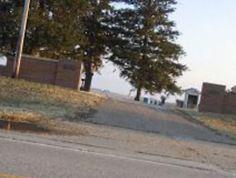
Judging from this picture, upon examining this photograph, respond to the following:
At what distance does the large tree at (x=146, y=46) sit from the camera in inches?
2253

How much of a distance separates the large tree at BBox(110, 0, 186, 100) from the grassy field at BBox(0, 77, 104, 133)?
2646 cm

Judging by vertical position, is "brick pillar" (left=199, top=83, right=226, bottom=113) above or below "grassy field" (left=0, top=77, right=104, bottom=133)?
above

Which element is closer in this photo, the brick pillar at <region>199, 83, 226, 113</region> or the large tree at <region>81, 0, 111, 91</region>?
the brick pillar at <region>199, 83, 226, 113</region>

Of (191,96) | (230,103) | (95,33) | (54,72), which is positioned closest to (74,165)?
(54,72)

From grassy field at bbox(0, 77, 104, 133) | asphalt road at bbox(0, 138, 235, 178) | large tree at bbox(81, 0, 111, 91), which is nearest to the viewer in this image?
asphalt road at bbox(0, 138, 235, 178)

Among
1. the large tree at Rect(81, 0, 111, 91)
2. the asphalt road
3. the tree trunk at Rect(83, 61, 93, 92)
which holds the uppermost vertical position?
the large tree at Rect(81, 0, 111, 91)

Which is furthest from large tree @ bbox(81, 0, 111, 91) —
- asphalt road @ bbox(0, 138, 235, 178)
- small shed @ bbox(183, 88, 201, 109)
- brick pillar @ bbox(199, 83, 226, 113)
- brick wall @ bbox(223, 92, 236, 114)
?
asphalt road @ bbox(0, 138, 235, 178)

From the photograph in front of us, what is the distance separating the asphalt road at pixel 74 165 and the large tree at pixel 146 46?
144ft

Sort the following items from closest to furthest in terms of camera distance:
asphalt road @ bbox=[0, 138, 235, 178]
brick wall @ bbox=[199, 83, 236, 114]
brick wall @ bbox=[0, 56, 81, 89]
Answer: asphalt road @ bbox=[0, 138, 235, 178]
brick wall @ bbox=[0, 56, 81, 89]
brick wall @ bbox=[199, 83, 236, 114]

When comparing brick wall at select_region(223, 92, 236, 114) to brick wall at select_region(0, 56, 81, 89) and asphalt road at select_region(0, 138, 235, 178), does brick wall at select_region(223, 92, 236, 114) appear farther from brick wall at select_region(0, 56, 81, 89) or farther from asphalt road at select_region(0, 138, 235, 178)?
asphalt road at select_region(0, 138, 235, 178)

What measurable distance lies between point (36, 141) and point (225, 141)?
906 cm

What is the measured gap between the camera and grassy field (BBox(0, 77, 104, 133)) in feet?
59.2

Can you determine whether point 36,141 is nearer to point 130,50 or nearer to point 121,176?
point 121,176

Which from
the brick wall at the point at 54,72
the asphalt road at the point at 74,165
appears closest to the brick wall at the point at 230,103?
the brick wall at the point at 54,72
